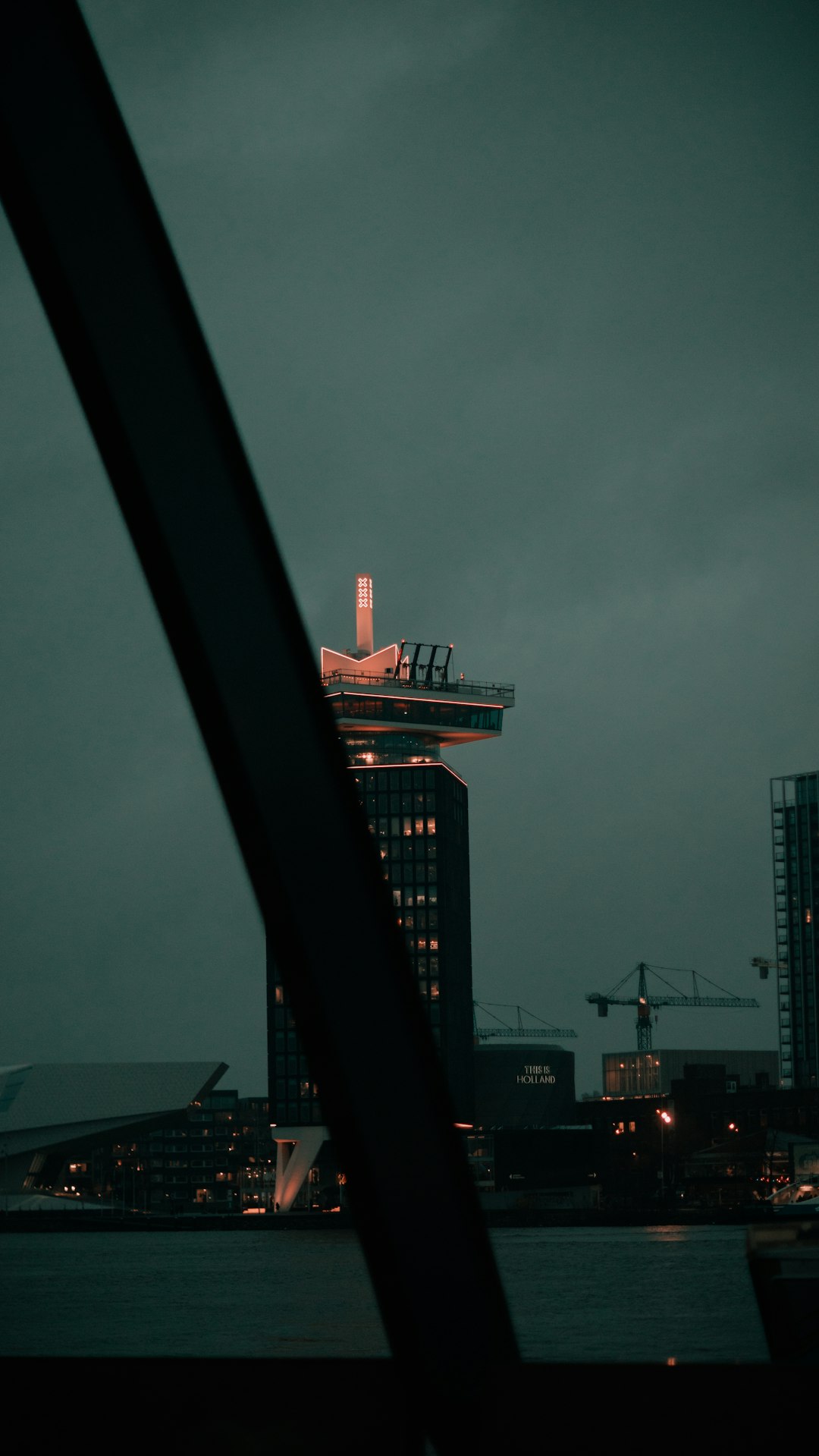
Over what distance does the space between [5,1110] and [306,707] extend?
8592 cm

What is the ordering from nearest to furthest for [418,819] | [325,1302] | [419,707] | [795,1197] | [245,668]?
[245,668]
[325,1302]
[795,1197]
[418,819]
[419,707]

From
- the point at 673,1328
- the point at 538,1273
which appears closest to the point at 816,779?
the point at 538,1273

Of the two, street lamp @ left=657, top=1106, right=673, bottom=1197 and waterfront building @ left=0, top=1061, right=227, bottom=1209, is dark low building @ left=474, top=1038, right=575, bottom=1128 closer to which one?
street lamp @ left=657, top=1106, right=673, bottom=1197

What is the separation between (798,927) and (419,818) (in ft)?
136

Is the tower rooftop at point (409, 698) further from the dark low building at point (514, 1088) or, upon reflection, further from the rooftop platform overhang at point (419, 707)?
the dark low building at point (514, 1088)

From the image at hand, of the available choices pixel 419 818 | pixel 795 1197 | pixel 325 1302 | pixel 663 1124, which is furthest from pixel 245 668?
pixel 663 1124

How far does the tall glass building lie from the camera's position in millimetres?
73750

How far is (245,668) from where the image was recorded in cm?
169

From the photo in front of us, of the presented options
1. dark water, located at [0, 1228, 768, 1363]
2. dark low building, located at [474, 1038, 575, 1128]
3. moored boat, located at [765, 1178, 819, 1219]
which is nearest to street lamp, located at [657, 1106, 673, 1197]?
dark low building, located at [474, 1038, 575, 1128]

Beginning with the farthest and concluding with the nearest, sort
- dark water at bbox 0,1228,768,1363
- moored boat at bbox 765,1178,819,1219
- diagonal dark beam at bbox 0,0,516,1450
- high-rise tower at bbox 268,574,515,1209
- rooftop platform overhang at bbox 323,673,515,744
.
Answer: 1. rooftop platform overhang at bbox 323,673,515,744
2. high-rise tower at bbox 268,574,515,1209
3. moored boat at bbox 765,1178,819,1219
4. dark water at bbox 0,1228,768,1363
5. diagonal dark beam at bbox 0,0,516,1450

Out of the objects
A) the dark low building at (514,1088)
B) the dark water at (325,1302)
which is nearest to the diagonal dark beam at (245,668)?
the dark water at (325,1302)

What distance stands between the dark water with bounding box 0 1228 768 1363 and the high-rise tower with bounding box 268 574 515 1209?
1185 cm

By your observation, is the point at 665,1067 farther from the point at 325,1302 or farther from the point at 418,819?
the point at 325,1302

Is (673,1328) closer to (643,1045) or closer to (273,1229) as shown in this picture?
(273,1229)
